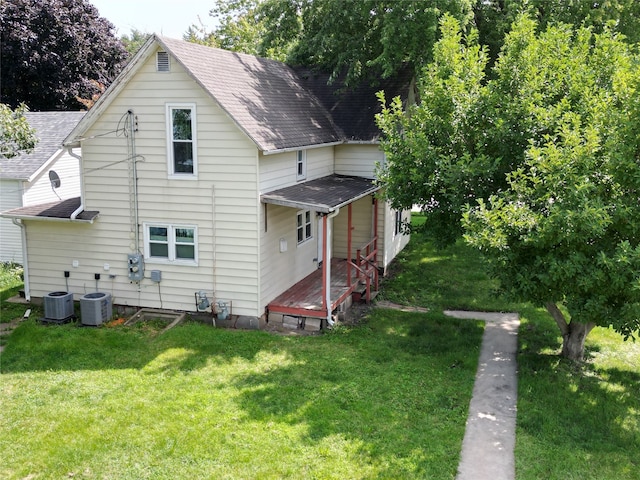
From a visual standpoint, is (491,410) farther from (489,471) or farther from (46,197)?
(46,197)

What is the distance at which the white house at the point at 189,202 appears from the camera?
1316 centimetres

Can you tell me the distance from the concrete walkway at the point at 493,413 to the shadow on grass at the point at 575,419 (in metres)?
0.17

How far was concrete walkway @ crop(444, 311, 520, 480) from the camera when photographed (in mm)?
8250

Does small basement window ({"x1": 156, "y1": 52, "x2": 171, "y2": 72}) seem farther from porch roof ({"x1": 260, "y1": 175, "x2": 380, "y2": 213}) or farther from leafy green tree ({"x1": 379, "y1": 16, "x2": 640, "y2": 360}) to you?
leafy green tree ({"x1": 379, "y1": 16, "x2": 640, "y2": 360})

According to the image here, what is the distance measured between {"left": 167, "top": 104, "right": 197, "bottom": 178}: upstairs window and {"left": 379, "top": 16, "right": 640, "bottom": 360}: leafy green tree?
14.1 feet

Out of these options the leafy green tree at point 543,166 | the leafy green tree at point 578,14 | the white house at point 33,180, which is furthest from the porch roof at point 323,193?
the white house at point 33,180

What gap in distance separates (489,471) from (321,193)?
8.25 metres

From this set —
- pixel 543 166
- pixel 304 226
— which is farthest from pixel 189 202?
pixel 543 166

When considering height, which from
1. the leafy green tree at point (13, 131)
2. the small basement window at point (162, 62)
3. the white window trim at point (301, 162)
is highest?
the small basement window at point (162, 62)

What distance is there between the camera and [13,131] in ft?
40.5

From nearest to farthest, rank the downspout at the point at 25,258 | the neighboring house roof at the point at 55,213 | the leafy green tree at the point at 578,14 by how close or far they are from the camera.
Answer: the neighboring house roof at the point at 55,213 → the downspout at the point at 25,258 → the leafy green tree at the point at 578,14

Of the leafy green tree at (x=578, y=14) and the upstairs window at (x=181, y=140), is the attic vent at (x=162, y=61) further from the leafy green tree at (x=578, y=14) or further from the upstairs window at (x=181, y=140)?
the leafy green tree at (x=578, y=14)

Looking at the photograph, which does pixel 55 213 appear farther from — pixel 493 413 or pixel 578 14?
pixel 578 14

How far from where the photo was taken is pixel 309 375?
36.3 ft
